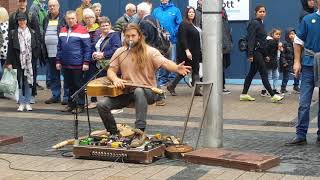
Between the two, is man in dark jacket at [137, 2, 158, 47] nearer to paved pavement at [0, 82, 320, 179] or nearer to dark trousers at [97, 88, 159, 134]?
paved pavement at [0, 82, 320, 179]

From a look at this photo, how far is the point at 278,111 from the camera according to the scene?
10883 mm

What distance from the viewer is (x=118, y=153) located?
7.00 metres

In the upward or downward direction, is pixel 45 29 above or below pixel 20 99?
above

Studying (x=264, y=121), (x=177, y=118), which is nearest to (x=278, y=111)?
(x=264, y=121)

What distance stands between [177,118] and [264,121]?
4.49 feet

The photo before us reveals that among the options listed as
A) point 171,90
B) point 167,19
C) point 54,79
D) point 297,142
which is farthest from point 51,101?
point 297,142

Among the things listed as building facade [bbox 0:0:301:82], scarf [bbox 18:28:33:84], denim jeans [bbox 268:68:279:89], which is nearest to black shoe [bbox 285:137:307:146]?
denim jeans [bbox 268:68:279:89]

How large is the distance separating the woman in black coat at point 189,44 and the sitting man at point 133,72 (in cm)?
487

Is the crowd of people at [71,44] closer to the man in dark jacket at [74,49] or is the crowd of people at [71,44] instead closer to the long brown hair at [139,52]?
the man in dark jacket at [74,49]

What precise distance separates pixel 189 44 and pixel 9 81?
12.0 feet

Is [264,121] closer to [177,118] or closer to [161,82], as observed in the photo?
[177,118]

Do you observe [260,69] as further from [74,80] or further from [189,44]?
[74,80]

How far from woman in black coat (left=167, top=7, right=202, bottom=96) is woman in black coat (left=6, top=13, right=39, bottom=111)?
299 cm

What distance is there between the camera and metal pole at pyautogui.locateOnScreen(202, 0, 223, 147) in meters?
7.36
